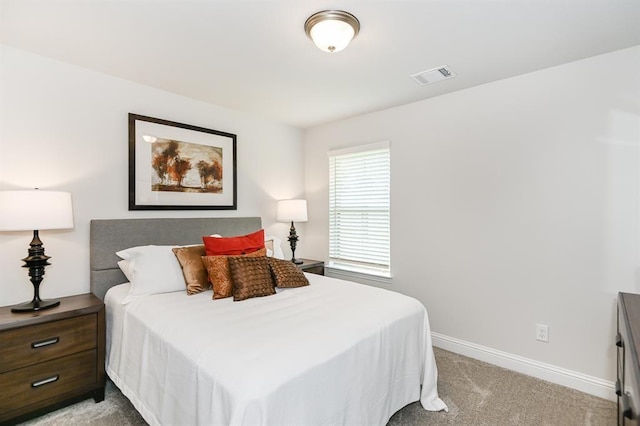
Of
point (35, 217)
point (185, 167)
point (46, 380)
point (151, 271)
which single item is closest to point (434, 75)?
point (185, 167)

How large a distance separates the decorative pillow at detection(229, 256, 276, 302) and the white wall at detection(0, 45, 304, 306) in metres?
1.13

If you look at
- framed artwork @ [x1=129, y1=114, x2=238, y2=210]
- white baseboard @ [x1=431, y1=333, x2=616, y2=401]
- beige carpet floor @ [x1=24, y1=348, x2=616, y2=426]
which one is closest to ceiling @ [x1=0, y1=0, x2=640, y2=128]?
framed artwork @ [x1=129, y1=114, x2=238, y2=210]

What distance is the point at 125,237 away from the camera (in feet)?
8.91

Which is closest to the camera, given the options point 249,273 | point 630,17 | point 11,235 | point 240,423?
point 240,423

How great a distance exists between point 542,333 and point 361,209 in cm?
204

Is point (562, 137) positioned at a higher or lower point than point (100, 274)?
higher

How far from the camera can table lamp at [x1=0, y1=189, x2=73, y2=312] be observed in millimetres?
1973

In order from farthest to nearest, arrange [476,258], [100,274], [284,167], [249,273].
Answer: [284,167]
[476,258]
[100,274]
[249,273]

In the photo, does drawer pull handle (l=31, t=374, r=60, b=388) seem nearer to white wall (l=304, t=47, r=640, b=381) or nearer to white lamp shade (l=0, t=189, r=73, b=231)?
white lamp shade (l=0, t=189, r=73, b=231)

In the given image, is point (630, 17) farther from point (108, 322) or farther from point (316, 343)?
point (108, 322)

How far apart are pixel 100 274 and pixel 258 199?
1775mm

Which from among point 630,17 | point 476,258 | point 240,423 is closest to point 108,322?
point 240,423

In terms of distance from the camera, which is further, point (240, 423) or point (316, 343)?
point (316, 343)

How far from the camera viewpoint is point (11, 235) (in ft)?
7.42
